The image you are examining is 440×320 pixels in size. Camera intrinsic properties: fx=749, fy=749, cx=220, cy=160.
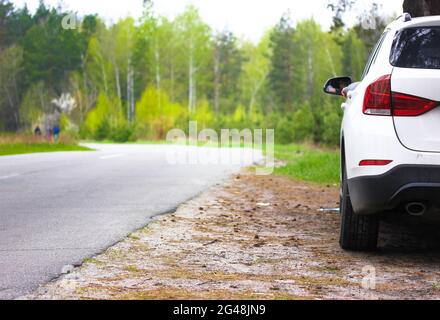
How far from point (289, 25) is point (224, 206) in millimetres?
71192

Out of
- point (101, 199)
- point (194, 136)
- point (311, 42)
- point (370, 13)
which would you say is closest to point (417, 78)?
point (101, 199)

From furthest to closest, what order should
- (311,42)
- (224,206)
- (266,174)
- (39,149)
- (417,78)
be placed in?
(311,42) < (39,149) < (266,174) < (224,206) < (417,78)

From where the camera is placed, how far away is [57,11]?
291ft

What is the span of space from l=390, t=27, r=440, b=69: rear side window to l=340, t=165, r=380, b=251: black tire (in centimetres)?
116

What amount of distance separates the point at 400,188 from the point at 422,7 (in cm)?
525

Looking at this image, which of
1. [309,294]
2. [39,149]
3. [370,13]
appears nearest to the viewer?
[309,294]

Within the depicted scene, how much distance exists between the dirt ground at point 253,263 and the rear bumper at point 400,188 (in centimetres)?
48

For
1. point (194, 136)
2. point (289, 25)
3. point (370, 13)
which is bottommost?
point (194, 136)

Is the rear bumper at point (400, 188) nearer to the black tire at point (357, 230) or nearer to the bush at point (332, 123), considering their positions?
the black tire at point (357, 230)

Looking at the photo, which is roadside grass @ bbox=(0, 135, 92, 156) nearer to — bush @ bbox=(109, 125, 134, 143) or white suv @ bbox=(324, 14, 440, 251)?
bush @ bbox=(109, 125, 134, 143)

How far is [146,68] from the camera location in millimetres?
79312

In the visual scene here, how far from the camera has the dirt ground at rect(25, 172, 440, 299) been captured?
14.6ft

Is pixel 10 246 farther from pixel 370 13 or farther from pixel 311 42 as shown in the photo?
pixel 311 42

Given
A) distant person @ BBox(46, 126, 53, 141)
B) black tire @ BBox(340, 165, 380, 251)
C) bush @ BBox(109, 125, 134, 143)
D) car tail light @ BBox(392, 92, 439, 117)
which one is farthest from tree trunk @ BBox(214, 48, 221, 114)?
car tail light @ BBox(392, 92, 439, 117)
